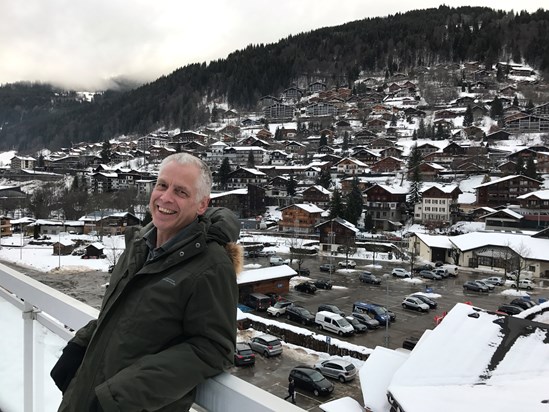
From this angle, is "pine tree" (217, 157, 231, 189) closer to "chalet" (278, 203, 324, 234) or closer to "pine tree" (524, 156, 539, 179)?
"chalet" (278, 203, 324, 234)

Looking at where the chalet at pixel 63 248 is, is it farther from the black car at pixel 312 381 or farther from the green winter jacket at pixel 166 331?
the green winter jacket at pixel 166 331

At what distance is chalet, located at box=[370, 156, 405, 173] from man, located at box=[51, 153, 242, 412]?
31072mm

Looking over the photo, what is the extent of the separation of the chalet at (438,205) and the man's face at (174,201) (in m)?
22.3

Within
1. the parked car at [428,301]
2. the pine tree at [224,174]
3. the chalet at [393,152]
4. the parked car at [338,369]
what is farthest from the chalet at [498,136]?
the parked car at [338,369]

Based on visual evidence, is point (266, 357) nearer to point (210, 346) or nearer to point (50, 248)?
point (210, 346)

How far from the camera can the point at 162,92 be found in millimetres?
69500

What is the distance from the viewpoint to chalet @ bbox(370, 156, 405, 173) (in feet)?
101

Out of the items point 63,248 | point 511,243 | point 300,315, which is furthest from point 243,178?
point 300,315

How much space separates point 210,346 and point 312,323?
9.21 meters

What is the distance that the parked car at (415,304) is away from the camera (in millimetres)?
10750

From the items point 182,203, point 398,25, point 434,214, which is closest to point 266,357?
point 182,203

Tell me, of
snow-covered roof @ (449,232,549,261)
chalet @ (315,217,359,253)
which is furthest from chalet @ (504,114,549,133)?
chalet @ (315,217,359,253)

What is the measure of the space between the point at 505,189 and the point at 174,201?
82.2ft

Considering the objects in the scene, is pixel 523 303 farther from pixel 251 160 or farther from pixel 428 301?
pixel 251 160
